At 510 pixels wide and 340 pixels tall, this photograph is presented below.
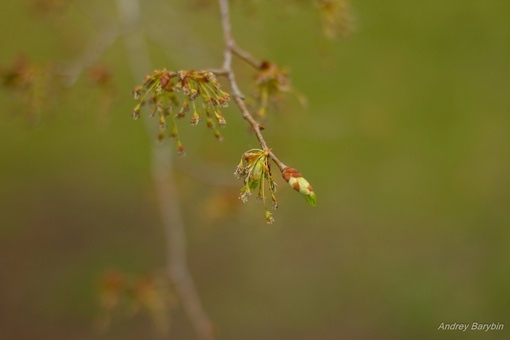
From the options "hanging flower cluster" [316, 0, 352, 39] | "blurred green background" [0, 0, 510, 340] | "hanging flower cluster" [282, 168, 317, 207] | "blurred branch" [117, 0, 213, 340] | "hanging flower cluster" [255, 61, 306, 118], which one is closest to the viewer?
"hanging flower cluster" [282, 168, 317, 207]

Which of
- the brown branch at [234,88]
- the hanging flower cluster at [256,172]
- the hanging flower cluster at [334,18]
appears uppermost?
the hanging flower cluster at [334,18]

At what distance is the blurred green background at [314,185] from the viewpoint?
1.95m

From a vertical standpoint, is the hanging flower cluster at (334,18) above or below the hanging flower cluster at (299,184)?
above

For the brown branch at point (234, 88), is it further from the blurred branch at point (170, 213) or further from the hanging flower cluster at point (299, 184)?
the blurred branch at point (170, 213)

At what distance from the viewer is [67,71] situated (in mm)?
1081

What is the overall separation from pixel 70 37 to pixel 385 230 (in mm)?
1359

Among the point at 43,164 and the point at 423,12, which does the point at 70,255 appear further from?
the point at 423,12

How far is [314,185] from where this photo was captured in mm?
2121

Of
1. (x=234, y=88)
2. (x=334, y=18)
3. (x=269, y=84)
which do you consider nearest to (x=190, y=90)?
(x=234, y=88)

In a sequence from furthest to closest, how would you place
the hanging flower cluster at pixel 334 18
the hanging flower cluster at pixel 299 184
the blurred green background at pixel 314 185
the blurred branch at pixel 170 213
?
the blurred green background at pixel 314 185
the blurred branch at pixel 170 213
the hanging flower cluster at pixel 334 18
the hanging flower cluster at pixel 299 184

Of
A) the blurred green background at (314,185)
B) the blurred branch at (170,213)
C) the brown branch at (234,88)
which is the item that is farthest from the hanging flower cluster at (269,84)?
the blurred green background at (314,185)

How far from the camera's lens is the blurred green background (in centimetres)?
195

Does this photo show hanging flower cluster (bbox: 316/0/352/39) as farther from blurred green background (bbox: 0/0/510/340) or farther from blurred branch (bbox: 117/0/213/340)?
blurred green background (bbox: 0/0/510/340)

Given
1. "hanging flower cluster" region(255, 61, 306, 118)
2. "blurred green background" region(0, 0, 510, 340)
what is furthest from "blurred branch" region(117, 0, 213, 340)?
"hanging flower cluster" region(255, 61, 306, 118)
